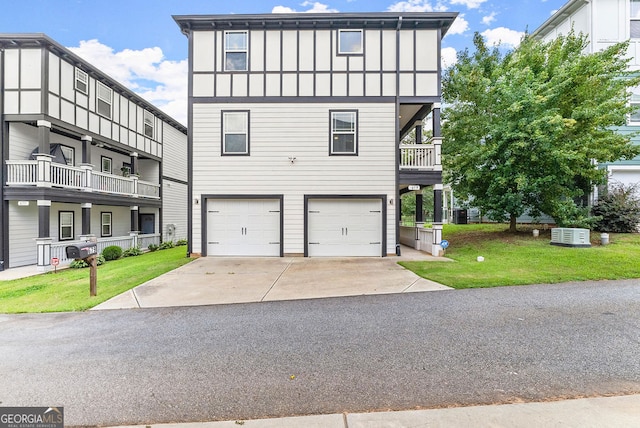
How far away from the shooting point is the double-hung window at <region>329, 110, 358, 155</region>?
38.7 ft

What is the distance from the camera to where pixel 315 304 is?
592 centimetres

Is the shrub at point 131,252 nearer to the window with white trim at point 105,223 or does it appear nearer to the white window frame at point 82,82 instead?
the window with white trim at point 105,223

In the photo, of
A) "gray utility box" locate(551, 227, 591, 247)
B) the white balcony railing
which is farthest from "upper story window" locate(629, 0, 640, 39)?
the white balcony railing

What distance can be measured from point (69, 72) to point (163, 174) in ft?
27.3

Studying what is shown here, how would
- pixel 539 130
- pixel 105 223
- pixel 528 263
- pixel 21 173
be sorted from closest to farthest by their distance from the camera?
1. pixel 528 263
2. pixel 539 130
3. pixel 21 173
4. pixel 105 223

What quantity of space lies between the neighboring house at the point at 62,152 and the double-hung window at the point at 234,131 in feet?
21.6

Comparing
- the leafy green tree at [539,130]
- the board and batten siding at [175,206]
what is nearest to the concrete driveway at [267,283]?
the leafy green tree at [539,130]

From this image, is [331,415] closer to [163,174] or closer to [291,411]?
[291,411]

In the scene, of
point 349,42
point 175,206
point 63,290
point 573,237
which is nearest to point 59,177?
point 63,290

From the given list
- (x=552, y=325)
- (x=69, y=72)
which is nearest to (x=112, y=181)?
(x=69, y=72)

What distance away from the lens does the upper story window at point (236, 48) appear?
11.7m

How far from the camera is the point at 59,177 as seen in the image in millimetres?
12047

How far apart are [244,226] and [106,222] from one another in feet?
31.5

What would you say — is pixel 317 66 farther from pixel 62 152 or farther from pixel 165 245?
pixel 165 245
